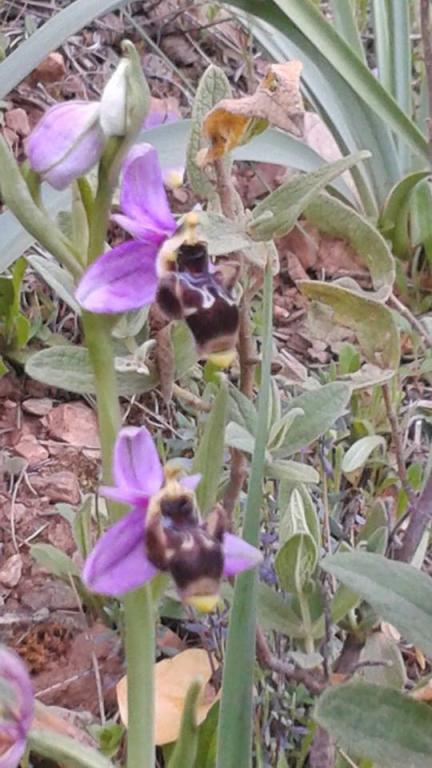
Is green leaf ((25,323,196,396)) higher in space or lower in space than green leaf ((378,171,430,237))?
higher

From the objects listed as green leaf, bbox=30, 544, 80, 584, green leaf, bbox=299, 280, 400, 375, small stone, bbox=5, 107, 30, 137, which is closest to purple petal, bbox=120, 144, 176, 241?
green leaf, bbox=299, 280, 400, 375

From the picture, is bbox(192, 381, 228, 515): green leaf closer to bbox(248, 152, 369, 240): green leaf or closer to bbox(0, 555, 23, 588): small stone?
bbox(248, 152, 369, 240): green leaf

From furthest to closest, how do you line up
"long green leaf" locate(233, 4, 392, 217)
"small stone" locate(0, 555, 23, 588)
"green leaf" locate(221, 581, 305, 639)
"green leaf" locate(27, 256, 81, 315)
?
1. "long green leaf" locate(233, 4, 392, 217)
2. "small stone" locate(0, 555, 23, 588)
3. "green leaf" locate(221, 581, 305, 639)
4. "green leaf" locate(27, 256, 81, 315)

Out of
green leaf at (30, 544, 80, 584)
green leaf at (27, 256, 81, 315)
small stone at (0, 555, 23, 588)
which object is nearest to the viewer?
green leaf at (27, 256, 81, 315)

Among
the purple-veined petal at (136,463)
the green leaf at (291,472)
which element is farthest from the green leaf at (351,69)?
the purple-veined petal at (136,463)

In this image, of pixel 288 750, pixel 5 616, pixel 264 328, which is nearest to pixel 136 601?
pixel 264 328

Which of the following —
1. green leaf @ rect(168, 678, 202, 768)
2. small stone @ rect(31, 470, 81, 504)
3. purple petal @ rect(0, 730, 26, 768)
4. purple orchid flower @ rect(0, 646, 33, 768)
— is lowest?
small stone @ rect(31, 470, 81, 504)
